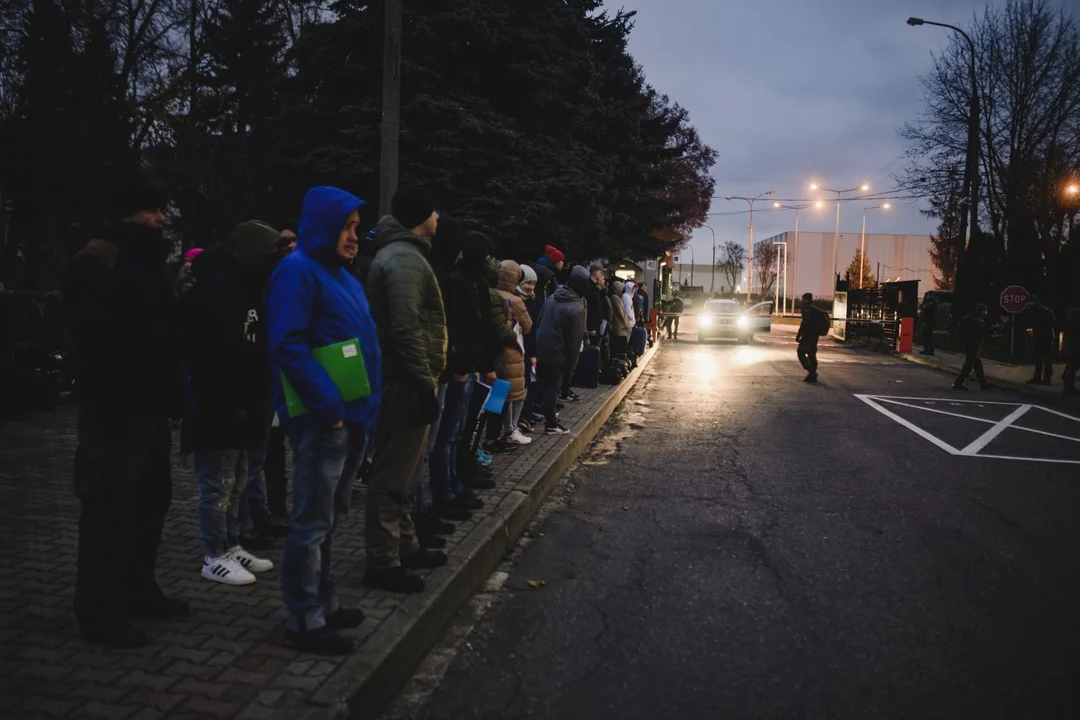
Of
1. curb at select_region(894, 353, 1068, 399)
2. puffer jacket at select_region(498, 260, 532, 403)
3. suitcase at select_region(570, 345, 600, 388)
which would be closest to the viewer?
puffer jacket at select_region(498, 260, 532, 403)

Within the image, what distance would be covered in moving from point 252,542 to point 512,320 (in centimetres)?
313

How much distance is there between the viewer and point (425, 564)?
15.5 ft

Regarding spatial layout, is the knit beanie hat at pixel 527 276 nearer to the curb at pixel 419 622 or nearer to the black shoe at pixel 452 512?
the curb at pixel 419 622

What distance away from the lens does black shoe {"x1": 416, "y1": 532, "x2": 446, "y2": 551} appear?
5051 mm

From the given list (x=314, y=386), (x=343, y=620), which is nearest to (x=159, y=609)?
(x=343, y=620)

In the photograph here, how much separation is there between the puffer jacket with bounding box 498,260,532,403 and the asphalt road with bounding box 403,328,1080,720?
1129 mm

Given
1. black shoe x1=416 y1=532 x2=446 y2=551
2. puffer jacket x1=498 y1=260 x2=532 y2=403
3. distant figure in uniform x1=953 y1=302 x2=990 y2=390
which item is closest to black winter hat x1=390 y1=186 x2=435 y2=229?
black shoe x1=416 y1=532 x2=446 y2=551

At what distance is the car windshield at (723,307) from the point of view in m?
31.4

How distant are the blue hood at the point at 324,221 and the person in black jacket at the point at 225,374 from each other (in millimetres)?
1025

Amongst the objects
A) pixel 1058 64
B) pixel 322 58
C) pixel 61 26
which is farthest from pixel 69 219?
pixel 1058 64

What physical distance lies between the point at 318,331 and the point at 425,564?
Result: 1706mm

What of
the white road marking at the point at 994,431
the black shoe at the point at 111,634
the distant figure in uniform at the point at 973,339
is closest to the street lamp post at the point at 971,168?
the distant figure in uniform at the point at 973,339

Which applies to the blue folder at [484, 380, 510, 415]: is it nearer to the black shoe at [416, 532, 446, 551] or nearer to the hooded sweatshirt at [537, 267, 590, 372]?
the black shoe at [416, 532, 446, 551]

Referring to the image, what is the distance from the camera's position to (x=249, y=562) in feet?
15.1
